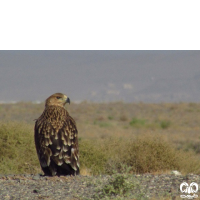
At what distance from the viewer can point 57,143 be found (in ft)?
32.0

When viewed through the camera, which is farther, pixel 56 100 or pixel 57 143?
pixel 56 100

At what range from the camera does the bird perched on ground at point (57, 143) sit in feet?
32.1

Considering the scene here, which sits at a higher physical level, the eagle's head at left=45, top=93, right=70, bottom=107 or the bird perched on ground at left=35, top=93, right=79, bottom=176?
the eagle's head at left=45, top=93, right=70, bottom=107

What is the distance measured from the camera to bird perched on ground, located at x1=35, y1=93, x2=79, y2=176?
9781 millimetres

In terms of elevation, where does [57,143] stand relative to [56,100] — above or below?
below

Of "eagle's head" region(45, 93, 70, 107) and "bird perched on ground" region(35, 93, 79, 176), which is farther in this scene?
"eagle's head" region(45, 93, 70, 107)

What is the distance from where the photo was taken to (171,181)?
9578mm
